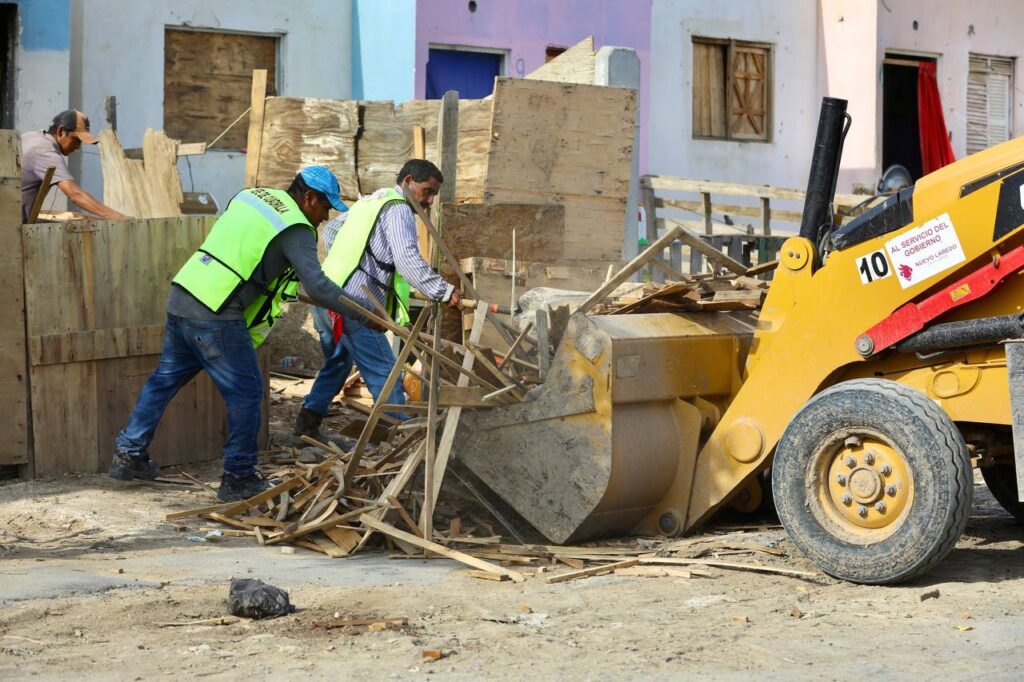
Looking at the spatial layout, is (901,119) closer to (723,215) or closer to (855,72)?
(855,72)

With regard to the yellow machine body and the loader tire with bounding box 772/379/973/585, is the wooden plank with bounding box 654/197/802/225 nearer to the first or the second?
the yellow machine body

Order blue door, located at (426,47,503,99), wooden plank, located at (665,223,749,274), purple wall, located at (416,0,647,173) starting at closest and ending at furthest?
wooden plank, located at (665,223,749,274)
purple wall, located at (416,0,647,173)
blue door, located at (426,47,503,99)

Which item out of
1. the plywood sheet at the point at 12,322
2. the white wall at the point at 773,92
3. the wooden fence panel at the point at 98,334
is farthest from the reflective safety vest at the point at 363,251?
the white wall at the point at 773,92

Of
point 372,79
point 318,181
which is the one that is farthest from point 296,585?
point 372,79

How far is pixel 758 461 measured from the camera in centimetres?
609

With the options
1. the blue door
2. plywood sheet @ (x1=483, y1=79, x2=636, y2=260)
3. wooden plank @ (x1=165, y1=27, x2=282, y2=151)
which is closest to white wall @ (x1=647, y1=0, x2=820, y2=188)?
the blue door

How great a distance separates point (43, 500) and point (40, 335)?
97 cm

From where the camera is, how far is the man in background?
866 centimetres

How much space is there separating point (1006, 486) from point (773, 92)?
571 inches

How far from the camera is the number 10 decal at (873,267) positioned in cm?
561

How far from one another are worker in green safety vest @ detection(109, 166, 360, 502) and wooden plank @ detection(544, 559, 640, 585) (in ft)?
6.59

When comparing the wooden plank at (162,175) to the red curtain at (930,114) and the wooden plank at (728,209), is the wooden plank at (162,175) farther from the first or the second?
the red curtain at (930,114)

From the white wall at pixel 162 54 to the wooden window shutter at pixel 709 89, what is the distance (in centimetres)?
602

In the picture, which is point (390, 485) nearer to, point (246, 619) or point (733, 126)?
point (246, 619)
